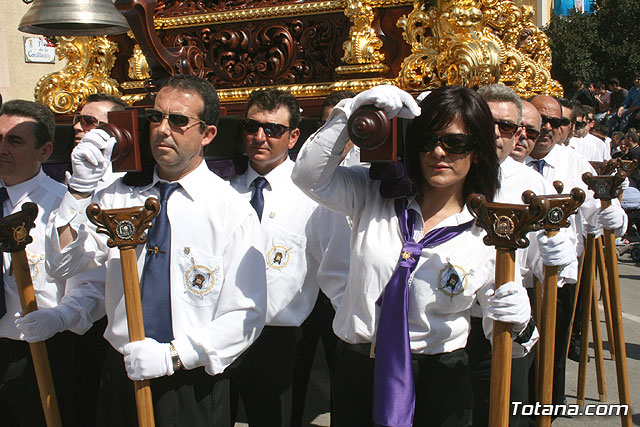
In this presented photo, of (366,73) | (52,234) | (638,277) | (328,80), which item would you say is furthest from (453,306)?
(638,277)

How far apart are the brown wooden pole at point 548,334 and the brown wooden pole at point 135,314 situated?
1.74 meters

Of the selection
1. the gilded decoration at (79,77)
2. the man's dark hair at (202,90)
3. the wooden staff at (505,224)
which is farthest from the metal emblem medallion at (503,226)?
the gilded decoration at (79,77)

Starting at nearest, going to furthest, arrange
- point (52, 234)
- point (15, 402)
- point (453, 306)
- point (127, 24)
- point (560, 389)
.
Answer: point (453, 306), point (52, 234), point (15, 402), point (127, 24), point (560, 389)

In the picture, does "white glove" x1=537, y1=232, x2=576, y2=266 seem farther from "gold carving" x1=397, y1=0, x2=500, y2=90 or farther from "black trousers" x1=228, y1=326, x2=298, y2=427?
"gold carving" x1=397, y1=0, x2=500, y2=90

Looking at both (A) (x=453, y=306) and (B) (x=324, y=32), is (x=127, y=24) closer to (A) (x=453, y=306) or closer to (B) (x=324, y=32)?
(B) (x=324, y=32)

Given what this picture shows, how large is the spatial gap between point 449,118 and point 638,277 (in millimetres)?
7798

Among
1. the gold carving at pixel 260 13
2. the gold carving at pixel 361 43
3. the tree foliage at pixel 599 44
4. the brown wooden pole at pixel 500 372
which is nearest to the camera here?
the brown wooden pole at pixel 500 372

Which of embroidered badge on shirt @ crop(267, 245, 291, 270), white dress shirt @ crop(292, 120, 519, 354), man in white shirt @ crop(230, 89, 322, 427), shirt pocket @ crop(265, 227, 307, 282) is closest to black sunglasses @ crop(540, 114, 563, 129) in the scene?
man in white shirt @ crop(230, 89, 322, 427)

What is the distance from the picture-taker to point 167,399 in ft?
8.79

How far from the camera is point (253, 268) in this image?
276 centimetres

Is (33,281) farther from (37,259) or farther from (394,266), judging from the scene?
(394,266)

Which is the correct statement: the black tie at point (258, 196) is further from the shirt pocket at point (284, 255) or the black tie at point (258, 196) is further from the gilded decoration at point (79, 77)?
the gilded decoration at point (79, 77)

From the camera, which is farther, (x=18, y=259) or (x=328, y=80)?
(x=328, y=80)

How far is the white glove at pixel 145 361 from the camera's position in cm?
249
